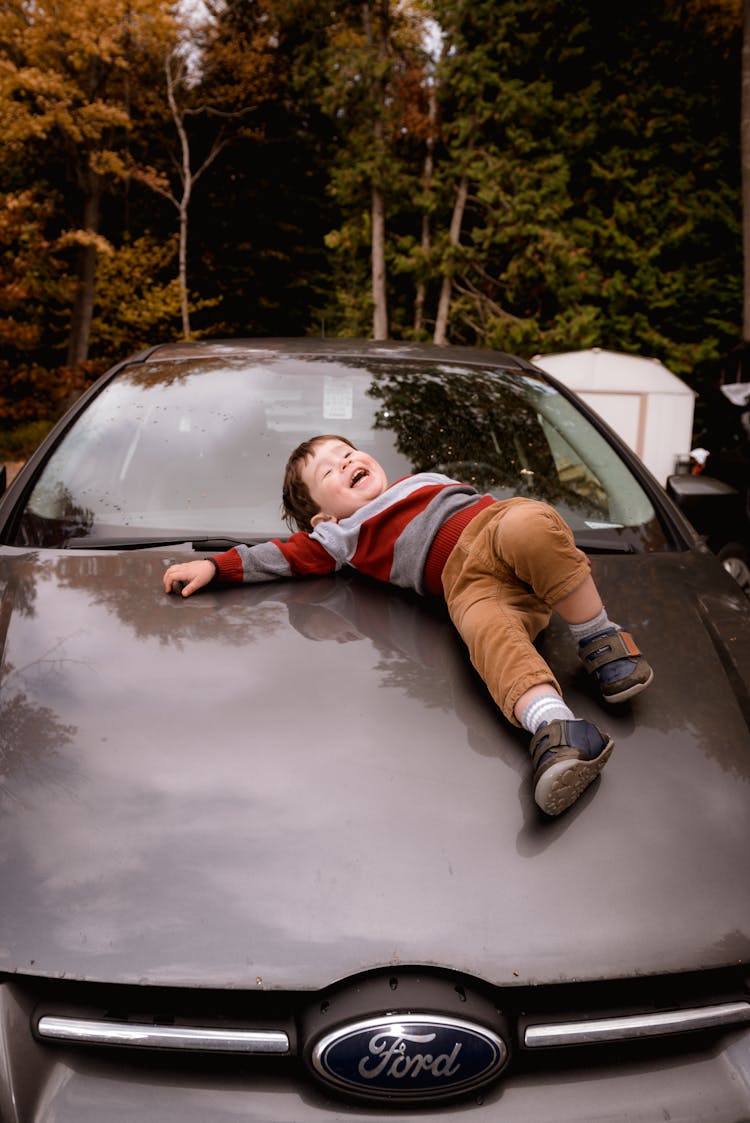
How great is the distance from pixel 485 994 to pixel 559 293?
63.2ft

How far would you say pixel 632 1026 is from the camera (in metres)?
1.25

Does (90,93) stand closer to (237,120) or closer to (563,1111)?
(237,120)

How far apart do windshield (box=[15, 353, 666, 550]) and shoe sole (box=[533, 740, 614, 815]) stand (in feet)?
3.20

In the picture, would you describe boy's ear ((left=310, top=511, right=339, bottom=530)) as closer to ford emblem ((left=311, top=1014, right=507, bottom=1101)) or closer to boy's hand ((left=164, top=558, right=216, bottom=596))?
boy's hand ((left=164, top=558, right=216, bottom=596))

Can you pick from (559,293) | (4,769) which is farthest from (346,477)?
(559,293)

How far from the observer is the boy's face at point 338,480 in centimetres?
214

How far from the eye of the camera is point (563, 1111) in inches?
47.1

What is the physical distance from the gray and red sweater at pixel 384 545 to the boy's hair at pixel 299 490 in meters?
0.09

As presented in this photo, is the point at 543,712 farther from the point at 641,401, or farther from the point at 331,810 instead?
the point at 641,401

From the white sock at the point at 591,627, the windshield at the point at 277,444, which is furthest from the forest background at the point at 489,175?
the white sock at the point at 591,627

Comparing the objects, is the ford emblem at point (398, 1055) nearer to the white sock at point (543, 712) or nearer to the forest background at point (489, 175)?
the white sock at point (543, 712)

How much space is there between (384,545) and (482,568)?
0.27 metres

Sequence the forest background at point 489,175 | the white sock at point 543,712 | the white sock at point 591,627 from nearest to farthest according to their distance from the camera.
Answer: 1. the white sock at point 543,712
2. the white sock at point 591,627
3. the forest background at point 489,175

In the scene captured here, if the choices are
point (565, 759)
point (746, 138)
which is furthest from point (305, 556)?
point (746, 138)
